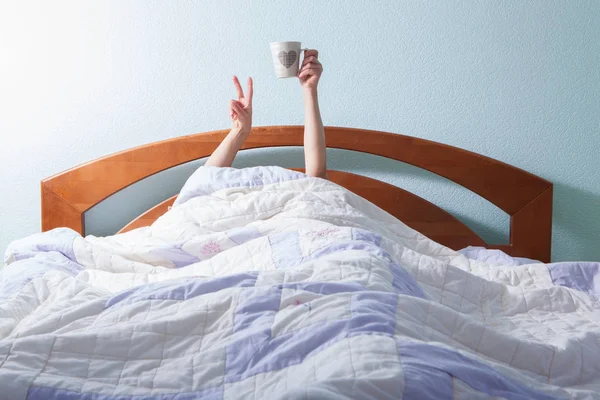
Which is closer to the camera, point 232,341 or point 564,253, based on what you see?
point 232,341

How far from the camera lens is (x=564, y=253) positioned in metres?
2.13

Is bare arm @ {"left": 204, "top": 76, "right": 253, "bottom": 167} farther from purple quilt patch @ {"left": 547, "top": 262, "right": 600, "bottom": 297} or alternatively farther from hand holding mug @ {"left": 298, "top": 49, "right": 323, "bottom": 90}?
purple quilt patch @ {"left": 547, "top": 262, "right": 600, "bottom": 297}

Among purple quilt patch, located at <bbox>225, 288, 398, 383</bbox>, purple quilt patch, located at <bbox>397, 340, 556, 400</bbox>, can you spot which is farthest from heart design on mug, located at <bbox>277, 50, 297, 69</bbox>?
purple quilt patch, located at <bbox>397, 340, 556, 400</bbox>

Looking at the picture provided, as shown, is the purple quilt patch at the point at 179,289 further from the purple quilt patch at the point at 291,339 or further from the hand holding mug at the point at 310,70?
the hand holding mug at the point at 310,70

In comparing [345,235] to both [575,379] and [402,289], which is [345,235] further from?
[575,379]

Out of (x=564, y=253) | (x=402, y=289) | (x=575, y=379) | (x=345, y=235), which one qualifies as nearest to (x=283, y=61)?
(x=345, y=235)

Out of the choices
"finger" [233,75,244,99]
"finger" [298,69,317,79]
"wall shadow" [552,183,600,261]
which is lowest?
"wall shadow" [552,183,600,261]

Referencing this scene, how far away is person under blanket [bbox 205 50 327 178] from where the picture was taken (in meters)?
1.80

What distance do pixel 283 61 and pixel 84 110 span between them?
33.3 inches

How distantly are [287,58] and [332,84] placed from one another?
506mm

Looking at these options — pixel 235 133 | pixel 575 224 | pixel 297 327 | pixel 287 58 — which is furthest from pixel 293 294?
pixel 575 224

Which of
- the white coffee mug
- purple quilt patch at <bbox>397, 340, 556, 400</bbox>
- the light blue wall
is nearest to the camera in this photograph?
purple quilt patch at <bbox>397, 340, 556, 400</bbox>

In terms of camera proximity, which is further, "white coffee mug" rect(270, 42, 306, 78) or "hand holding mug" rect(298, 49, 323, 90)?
"hand holding mug" rect(298, 49, 323, 90)

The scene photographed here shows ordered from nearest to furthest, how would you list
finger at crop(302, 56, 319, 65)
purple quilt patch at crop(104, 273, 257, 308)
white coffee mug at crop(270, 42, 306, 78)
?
purple quilt patch at crop(104, 273, 257, 308), white coffee mug at crop(270, 42, 306, 78), finger at crop(302, 56, 319, 65)
